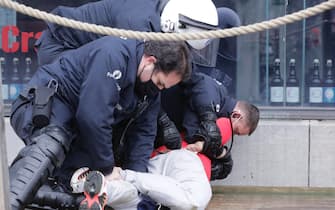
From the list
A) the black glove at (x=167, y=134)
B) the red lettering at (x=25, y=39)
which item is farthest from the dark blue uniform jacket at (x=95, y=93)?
the red lettering at (x=25, y=39)

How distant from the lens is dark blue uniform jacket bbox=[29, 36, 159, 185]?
4746 mm

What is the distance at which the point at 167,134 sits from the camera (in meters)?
5.56

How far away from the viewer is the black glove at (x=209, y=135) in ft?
18.6

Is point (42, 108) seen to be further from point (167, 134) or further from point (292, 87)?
point (292, 87)

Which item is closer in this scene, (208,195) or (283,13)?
(208,195)

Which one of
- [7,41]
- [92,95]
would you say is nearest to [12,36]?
[7,41]

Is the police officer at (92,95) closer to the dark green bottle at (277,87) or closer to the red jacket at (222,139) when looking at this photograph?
the red jacket at (222,139)

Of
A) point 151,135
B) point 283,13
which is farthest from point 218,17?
point 151,135

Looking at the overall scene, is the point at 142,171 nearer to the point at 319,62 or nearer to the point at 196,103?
the point at 196,103

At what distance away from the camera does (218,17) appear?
20.0ft

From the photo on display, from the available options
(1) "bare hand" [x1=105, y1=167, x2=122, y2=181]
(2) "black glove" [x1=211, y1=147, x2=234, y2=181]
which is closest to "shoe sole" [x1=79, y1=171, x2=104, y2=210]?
(1) "bare hand" [x1=105, y1=167, x2=122, y2=181]

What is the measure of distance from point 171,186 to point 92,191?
59cm

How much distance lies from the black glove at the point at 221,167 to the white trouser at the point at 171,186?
58cm

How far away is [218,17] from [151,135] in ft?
3.83
